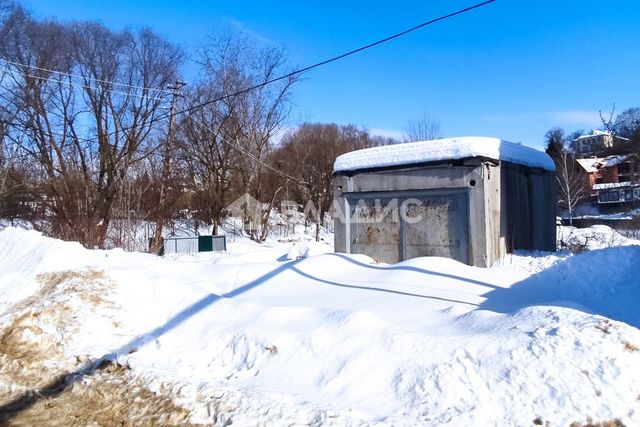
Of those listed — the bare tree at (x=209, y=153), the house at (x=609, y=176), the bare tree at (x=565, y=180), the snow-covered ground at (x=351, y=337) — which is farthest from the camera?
the house at (x=609, y=176)

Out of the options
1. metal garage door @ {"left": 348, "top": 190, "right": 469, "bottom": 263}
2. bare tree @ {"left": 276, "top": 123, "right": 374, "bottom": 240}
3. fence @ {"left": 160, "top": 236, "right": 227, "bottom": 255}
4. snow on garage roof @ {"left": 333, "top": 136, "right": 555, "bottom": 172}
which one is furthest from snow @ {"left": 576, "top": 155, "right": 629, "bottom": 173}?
metal garage door @ {"left": 348, "top": 190, "right": 469, "bottom": 263}

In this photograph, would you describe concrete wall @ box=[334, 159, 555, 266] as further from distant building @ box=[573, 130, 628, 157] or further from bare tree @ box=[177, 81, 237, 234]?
distant building @ box=[573, 130, 628, 157]

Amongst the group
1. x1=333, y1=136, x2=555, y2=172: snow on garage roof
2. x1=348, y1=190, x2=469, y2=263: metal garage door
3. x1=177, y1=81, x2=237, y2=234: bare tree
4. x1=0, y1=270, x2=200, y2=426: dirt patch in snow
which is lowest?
x1=0, y1=270, x2=200, y2=426: dirt patch in snow

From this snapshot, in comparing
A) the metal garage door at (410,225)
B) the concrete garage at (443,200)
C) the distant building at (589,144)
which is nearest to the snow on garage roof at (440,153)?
the concrete garage at (443,200)

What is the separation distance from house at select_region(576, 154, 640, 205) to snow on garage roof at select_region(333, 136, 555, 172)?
39703mm

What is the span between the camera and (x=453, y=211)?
9.57 metres

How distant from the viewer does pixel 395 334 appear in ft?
15.1

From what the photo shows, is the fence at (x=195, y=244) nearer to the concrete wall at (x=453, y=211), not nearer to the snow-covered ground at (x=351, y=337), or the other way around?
the concrete wall at (x=453, y=211)

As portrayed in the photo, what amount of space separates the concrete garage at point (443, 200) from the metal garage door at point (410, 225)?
0.02 metres

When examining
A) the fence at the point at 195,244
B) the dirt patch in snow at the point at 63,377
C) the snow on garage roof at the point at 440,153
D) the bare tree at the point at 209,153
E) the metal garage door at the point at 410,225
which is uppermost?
the bare tree at the point at 209,153

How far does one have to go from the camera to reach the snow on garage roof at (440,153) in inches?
364

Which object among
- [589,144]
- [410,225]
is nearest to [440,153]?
[410,225]

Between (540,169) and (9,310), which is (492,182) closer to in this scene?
(540,169)

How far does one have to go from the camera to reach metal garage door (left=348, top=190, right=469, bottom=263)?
9531mm
